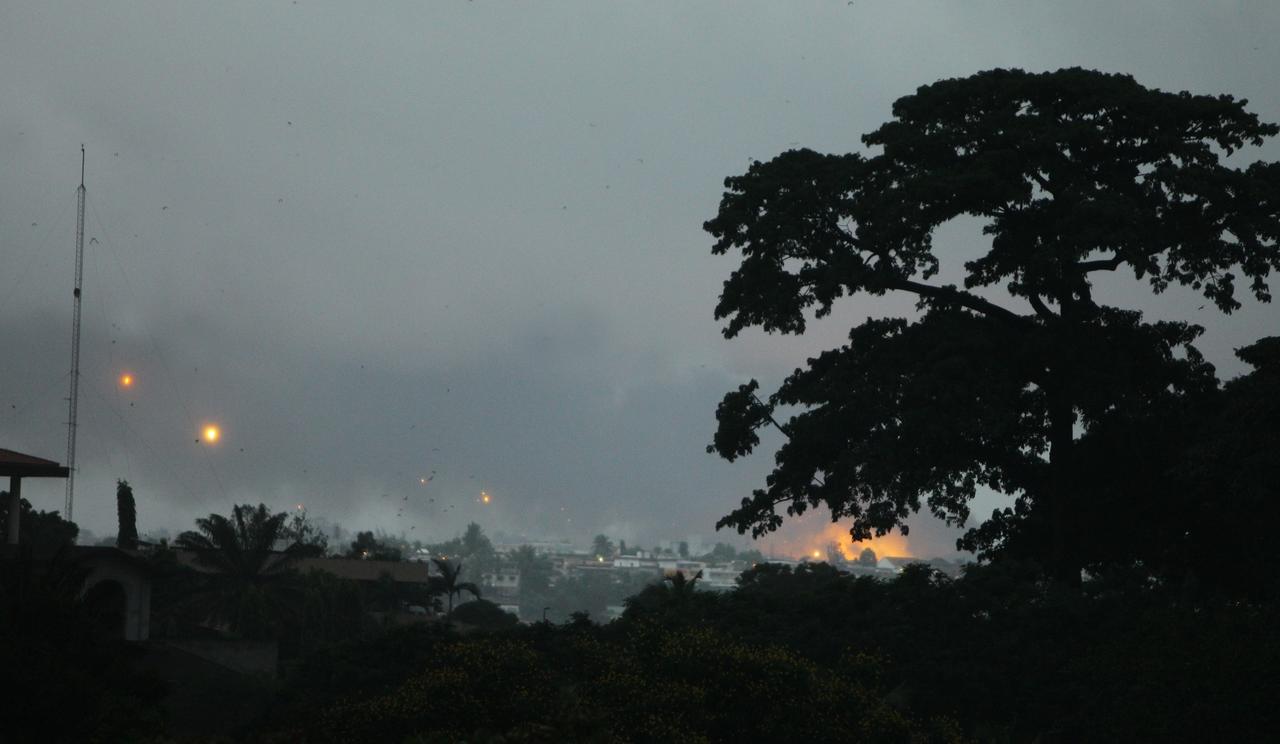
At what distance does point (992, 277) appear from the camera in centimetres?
3647

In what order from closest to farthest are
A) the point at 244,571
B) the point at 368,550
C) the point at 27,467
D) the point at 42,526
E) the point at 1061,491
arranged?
the point at 1061,491 → the point at 27,467 → the point at 244,571 → the point at 42,526 → the point at 368,550

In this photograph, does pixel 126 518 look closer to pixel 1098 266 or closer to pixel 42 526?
pixel 42 526

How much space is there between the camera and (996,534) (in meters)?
36.5

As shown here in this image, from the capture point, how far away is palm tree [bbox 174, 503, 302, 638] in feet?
187

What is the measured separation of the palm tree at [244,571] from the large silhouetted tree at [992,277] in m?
27.5

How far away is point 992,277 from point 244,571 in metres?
36.9

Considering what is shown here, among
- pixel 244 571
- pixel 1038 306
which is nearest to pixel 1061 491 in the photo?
pixel 1038 306

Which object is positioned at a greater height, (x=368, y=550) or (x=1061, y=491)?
(x=368, y=550)

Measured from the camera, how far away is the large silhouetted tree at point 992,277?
3309cm

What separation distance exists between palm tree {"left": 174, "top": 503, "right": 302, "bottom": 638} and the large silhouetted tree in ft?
90.4

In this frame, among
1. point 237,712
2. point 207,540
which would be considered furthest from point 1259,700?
point 207,540

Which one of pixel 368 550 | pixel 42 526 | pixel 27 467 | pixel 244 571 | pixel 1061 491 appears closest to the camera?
pixel 1061 491

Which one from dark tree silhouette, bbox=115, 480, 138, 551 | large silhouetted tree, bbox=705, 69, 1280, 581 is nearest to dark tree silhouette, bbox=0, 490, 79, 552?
dark tree silhouette, bbox=115, 480, 138, 551

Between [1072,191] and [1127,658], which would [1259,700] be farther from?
[1072,191]
